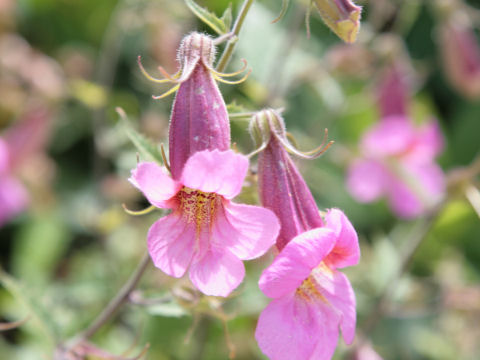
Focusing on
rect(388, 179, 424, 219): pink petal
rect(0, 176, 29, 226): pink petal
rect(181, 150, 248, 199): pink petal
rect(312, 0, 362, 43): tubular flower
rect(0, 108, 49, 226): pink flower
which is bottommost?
rect(0, 176, 29, 226): pink petal

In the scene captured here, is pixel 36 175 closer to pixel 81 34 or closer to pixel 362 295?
pixel 81 34

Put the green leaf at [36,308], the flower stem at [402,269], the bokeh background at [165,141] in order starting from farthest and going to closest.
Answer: the bokeh background at [165,141] → the flower stem at [402,269] → the green leaf at [36,308]

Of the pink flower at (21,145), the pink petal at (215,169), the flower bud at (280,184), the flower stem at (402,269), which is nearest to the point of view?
the pink petal at (215,169)

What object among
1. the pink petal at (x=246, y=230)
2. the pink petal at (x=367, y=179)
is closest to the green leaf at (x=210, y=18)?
the pink petal at (x=246, y=230)

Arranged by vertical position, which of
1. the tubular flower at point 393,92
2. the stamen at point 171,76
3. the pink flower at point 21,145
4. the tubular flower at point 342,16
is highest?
the tubular flower at point 342,16

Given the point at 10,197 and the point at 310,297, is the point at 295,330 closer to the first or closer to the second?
the point at 310,297

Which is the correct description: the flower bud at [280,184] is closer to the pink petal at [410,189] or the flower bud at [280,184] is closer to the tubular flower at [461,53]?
the pink petal at [410,189]

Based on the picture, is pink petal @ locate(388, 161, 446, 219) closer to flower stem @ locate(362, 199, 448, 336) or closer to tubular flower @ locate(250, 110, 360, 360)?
flower stem @ locate(362, 199, 448, 336)

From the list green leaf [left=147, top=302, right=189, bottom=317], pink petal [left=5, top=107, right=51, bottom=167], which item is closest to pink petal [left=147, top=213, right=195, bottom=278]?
green leaf [left=147, top=302, right=189, bottom=317]
